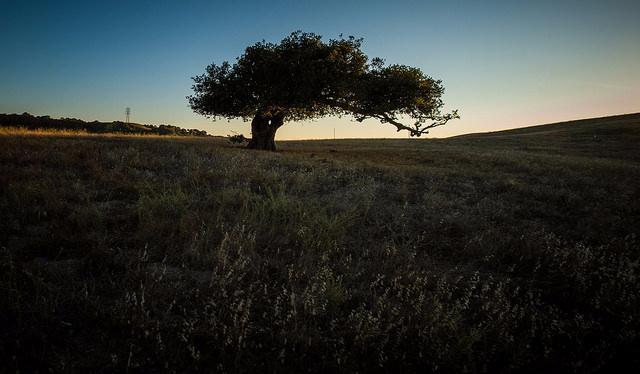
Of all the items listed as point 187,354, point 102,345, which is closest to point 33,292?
point 102,345

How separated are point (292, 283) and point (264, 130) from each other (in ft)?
72.3

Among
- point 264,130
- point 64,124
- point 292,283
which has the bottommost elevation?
point 292,283

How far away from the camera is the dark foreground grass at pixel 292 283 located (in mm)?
2990

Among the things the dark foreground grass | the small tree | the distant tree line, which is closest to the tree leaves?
the small tree

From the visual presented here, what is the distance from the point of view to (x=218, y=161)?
11828mm

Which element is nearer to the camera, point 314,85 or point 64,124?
point 314,85

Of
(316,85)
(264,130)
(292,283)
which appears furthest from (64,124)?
(292,283)

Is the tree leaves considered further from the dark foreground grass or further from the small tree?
the dark foreground grass

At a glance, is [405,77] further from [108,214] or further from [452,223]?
[108,214]

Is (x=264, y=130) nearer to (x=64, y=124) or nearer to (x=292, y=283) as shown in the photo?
(x=292, y=283)

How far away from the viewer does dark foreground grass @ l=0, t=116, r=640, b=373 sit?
2.99 metres

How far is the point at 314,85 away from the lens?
2077 centimetres

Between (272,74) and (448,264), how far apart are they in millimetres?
18712

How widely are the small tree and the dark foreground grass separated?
1292 centimetres
